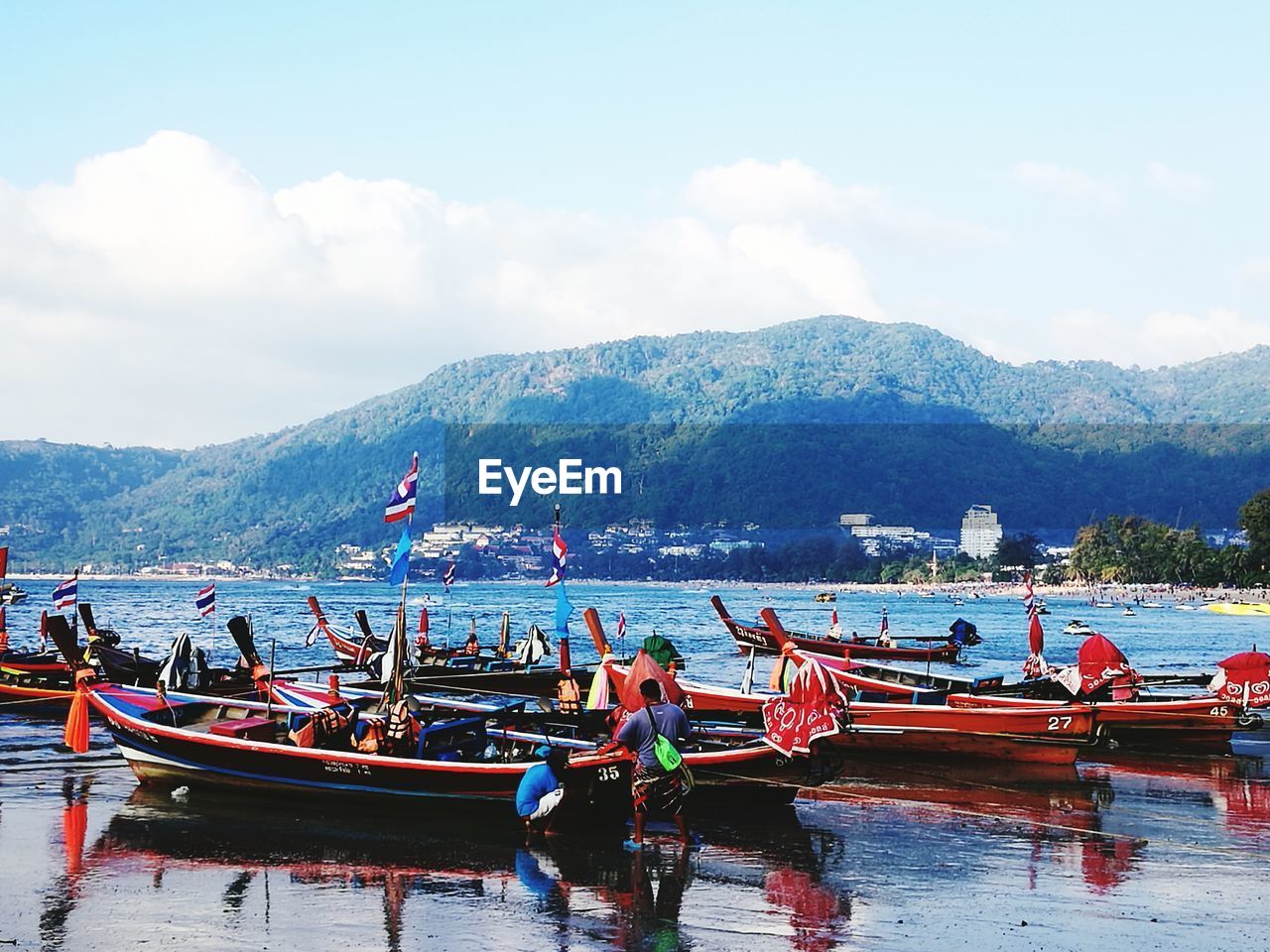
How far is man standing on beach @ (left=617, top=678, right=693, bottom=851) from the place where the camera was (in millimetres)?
15695

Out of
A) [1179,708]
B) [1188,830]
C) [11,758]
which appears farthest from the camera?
[1179,708]

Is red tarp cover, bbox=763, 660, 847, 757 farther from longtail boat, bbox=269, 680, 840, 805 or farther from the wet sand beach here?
the wet sand beach

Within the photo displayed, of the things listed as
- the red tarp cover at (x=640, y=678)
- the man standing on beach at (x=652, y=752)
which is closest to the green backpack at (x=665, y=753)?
the man standing on beach at (x=652, y=752)

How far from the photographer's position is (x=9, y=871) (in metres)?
15.4

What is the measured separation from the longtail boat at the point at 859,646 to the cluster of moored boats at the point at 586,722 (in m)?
16.2

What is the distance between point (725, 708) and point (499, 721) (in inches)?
268

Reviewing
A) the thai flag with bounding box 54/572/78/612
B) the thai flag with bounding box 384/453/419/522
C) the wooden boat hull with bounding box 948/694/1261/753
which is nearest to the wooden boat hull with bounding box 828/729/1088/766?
the wooden boat hull with bounding box 948/694/1261/753

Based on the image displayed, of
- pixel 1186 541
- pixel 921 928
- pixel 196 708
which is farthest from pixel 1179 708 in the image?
pixel 1186 541

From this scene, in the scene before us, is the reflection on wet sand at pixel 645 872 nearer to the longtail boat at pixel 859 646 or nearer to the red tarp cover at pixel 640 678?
the red tarp cover at pixel 640 678

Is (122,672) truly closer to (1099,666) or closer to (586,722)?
(586,722)

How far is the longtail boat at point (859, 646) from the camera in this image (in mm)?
50750

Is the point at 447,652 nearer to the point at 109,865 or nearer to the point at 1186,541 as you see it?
the point at 109,865

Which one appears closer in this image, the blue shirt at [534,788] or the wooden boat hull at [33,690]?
the blue shirt at [534,788]

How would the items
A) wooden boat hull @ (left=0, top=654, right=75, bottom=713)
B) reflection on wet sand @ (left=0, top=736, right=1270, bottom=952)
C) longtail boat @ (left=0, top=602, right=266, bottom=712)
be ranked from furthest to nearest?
wooden boat hull @ (left=0, top=654, right=75, bottom=713) → longtail boat @ (left=0, top=602, right=266, bottom=712) → reflection on wet sand @ (left=0, top=736, right=1270, bottom=952)
